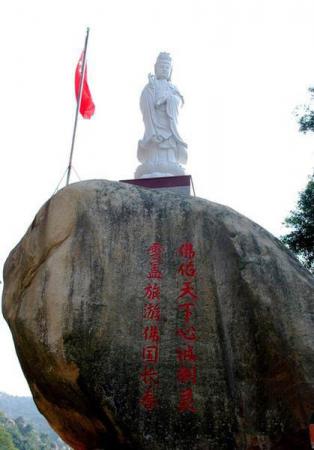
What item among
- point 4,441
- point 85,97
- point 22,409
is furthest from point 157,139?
point 22,409

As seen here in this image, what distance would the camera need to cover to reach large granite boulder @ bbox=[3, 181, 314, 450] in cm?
411

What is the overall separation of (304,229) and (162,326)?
5421 millimetres

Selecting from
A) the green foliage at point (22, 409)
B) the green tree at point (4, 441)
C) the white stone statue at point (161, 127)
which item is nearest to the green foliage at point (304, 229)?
the white stone statue at point (161, 127)

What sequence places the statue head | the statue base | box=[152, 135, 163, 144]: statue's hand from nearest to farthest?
1. the statue base
2. box=[152, 135, 163, 144]: statue's hand
3. the statue head

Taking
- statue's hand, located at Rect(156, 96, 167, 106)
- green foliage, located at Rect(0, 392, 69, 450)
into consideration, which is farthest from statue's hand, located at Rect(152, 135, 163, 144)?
green foliage, located at Rect(0, 392, 69, 450)

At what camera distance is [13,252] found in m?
5.17

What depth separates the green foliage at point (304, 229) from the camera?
9031 millimetres

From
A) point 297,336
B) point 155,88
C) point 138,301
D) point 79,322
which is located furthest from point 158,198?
point 155,88

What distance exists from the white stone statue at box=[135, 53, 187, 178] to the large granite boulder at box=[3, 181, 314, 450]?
9.76 ft

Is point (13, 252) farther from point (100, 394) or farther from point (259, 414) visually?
point (259, 414)

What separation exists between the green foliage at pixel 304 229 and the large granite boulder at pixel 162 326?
4515 mm

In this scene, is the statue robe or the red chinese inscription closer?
→ the red chinese inscription

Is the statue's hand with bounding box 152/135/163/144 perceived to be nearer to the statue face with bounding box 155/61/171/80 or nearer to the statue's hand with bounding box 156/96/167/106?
the statue's hand with bounding box 156/96/167/106

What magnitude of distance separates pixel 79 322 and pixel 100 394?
0.59 meters
